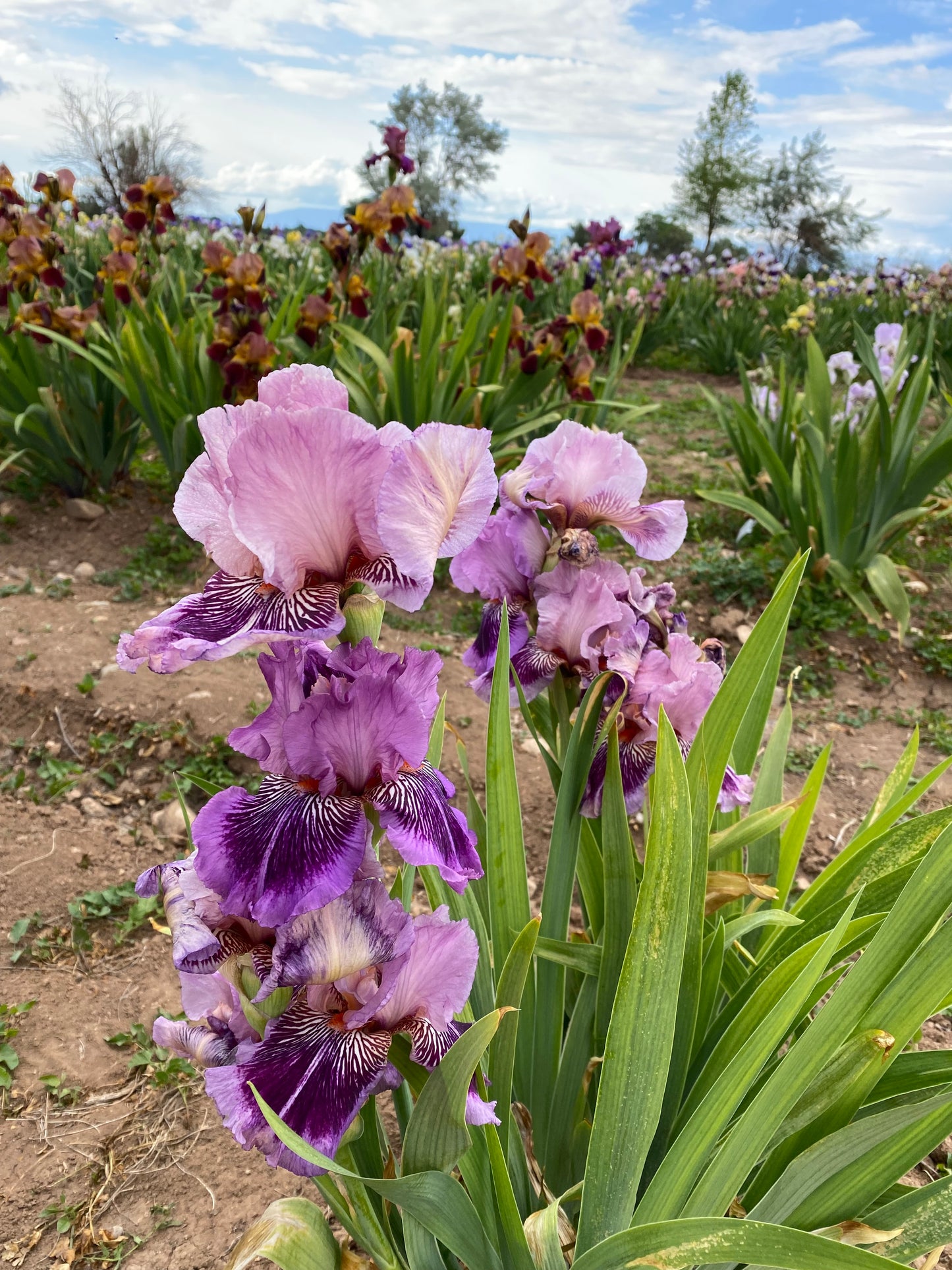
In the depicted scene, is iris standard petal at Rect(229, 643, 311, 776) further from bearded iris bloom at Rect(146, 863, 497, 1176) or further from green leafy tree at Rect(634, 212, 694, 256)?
green leafy tree at Rect(634, 212, 694, 256)

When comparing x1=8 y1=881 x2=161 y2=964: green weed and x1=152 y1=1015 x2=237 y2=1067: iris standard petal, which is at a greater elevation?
x1=152 y1=1015 x2=237 y2=1067: iris standard petal

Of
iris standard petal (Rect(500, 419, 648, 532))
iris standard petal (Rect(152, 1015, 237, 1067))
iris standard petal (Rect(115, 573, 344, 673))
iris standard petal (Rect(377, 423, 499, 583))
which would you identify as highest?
iris standard petal (Rect(377, 423, 499, 583))

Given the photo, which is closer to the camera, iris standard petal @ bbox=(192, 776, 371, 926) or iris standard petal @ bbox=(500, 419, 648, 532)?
iris standard petal @ bbox=(192, 776, 371, 926)

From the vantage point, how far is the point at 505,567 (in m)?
1.23

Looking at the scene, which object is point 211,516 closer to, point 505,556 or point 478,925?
point 505,556

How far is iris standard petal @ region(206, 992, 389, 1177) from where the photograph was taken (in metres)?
0.73

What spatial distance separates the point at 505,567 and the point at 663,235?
1390 inches

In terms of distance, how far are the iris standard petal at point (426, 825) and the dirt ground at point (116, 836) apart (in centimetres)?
115

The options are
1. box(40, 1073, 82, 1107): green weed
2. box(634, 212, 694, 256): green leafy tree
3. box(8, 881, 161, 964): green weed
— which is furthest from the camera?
box(634, 212, 694, 256): green leafy tree

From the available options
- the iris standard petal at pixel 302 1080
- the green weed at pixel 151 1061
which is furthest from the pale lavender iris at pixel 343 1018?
the green weed at pixel 151 1061

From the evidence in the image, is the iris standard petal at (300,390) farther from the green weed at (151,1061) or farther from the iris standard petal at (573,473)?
the green weed at (151,1061)

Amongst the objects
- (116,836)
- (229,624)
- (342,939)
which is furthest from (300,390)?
(116,836)

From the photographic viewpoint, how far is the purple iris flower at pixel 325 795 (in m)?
0.71

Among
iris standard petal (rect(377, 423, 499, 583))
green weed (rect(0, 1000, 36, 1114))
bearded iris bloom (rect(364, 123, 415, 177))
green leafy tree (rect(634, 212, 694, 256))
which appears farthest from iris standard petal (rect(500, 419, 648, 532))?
green leafy tree (rect(634, 212, 694, 256))
